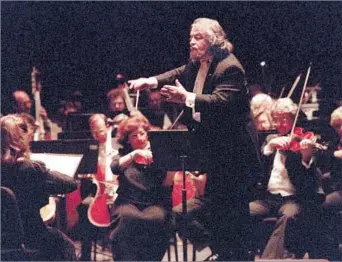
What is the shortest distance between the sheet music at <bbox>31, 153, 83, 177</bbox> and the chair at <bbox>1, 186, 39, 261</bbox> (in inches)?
27.7

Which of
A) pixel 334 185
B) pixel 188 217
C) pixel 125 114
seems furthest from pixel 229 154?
pixel 125 114

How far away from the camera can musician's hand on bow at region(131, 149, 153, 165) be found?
4.24 metres

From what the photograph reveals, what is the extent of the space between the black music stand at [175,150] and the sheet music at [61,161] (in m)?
0.66

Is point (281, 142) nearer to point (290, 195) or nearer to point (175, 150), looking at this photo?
point (290, 195)

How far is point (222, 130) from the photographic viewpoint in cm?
362

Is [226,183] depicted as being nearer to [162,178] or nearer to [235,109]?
[235,109]

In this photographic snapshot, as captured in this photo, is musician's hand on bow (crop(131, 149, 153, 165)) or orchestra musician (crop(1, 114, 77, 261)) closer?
orchestra musician (crop(1, 114, 77, 261))

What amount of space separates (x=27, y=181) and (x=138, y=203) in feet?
3.91

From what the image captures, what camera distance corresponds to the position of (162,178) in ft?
14.7

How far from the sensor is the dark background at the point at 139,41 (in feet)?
27.0

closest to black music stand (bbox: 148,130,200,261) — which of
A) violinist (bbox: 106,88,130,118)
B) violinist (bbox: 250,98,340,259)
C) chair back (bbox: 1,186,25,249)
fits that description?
chair back (bbox: 1,186,25,249)

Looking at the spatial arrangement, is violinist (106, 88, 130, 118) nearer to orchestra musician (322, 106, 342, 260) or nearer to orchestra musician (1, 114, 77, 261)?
orchestra musician (322, 106, 342, 260)

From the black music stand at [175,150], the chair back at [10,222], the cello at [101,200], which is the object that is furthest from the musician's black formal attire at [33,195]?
the cello at [101,200]

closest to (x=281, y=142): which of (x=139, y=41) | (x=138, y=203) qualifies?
(x=138, y=203)
